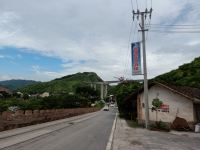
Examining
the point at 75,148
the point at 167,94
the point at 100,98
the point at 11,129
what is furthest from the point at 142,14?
the point at 100,98

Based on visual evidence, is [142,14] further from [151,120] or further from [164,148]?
[164,148]

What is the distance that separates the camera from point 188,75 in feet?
151

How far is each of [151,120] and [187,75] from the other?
1685 cm

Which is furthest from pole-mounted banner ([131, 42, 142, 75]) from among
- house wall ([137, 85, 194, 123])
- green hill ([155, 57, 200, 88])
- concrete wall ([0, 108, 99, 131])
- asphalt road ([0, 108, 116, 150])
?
green hill ([155, 57, 200, 88])

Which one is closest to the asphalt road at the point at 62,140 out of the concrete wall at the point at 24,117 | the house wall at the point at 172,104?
the concrete wall at the point at 24,117

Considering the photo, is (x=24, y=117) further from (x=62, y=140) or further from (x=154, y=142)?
(x=154, y=142)

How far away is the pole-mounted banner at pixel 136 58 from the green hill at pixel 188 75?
18.5 metres

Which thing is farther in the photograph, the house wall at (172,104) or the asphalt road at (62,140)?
the house wall at (172,104)

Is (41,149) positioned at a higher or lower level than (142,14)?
lower

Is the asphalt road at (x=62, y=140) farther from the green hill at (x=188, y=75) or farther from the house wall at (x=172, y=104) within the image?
the green hill at (x=188, y=75)

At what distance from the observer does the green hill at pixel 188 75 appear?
4348cm

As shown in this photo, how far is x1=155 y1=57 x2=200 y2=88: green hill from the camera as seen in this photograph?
43481 millimetres

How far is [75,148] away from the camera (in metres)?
13.2

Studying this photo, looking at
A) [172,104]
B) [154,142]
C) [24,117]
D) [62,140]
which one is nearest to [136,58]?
[172,104]
